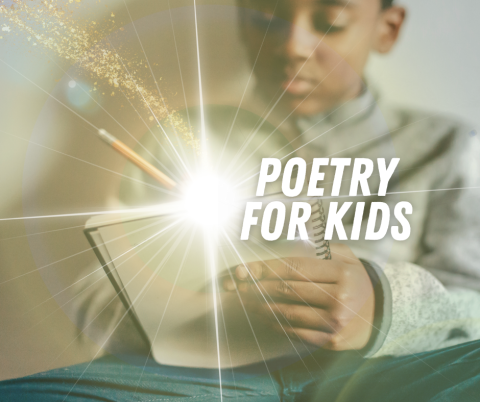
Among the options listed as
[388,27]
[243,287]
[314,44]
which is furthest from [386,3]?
[243,287]

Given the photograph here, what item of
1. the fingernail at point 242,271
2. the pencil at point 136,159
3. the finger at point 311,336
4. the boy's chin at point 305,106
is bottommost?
the finger at point 311,336

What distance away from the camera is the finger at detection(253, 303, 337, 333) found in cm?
36

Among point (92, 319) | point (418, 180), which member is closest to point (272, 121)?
point (418, 180)

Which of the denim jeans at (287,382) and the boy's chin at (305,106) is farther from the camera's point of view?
the boy's chin at (305,106)

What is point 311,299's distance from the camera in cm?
36

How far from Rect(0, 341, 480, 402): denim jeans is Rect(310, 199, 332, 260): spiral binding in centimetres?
13

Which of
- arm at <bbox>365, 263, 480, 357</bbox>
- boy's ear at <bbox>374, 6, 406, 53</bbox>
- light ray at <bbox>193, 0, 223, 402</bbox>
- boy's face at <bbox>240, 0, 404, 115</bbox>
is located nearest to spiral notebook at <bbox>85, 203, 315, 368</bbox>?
light ray at <bbox>193, 0, 223, 402</bbox>

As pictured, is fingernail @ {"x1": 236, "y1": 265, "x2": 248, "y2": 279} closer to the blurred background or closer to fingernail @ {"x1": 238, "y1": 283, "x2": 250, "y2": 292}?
fingernail @ {"x1": 238, "y1": 283, "x2": 250, "y2": 292}

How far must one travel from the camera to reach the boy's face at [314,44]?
0.39 m

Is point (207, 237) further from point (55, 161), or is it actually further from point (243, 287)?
point (55, 161)

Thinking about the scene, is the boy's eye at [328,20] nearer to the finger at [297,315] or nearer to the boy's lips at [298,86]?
the boy's lips at [298,86]

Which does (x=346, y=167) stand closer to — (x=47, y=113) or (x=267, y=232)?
(x=267, y=232)

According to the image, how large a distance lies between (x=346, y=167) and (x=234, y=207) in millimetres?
174

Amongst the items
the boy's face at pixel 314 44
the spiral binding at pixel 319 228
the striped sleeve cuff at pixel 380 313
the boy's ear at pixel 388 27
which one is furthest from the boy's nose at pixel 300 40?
the striped sleeve cuff at pixel 380 313
